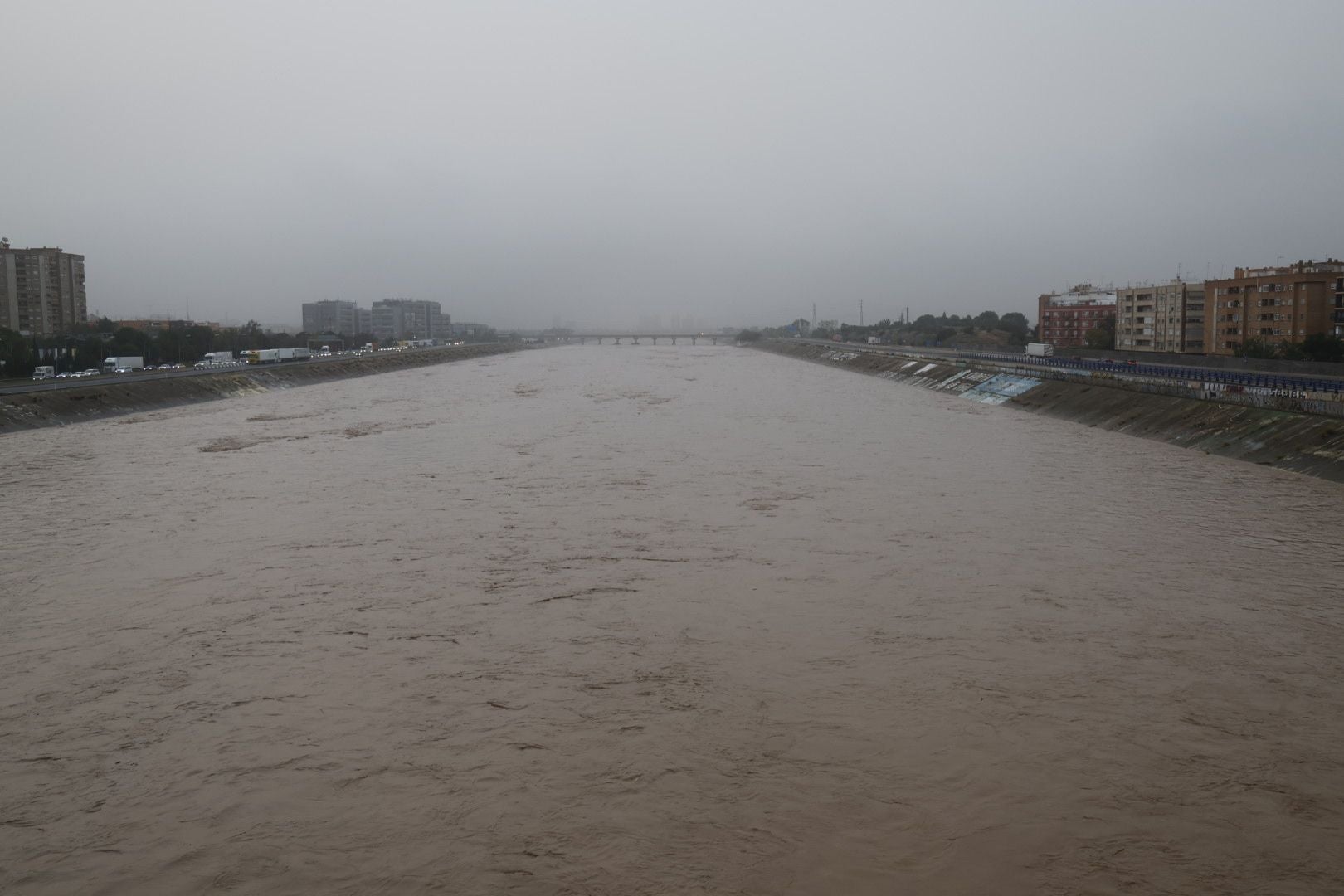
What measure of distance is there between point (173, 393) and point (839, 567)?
113ft

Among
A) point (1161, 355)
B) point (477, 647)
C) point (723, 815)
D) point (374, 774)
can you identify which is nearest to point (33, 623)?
point (477, 647)

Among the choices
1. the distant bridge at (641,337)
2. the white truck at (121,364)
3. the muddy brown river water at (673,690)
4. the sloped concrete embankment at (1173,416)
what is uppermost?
the distant bridge at (641,337)

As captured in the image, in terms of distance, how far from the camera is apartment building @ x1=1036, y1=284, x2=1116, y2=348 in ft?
241

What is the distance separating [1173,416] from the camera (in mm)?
25531

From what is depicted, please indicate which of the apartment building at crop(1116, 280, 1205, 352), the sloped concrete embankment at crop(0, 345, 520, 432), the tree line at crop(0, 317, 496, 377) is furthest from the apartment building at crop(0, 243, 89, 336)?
the apartment building at crop(1116, 280, 1205, 352)

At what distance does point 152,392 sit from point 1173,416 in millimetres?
34959

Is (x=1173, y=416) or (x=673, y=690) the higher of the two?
(x=1173, y=416)

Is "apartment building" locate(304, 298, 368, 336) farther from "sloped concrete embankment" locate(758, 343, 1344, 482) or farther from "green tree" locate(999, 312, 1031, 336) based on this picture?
"sloped concrete embankment" locate(758, 343, 1344, 482)

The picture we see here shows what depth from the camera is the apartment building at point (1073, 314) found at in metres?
73.4

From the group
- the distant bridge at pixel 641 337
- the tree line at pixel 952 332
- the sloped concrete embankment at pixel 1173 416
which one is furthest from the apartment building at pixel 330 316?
the sloped concrete embankment at pixel 1173 416

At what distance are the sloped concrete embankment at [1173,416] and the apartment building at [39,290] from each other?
65.4 m

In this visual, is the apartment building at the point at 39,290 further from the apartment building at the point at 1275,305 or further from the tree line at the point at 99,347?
the apartment building at the point at 1275,305

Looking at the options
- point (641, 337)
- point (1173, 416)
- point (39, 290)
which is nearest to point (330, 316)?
point (641, 337)

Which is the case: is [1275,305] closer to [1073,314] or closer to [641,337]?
[1073,314]
